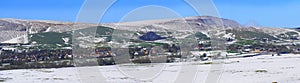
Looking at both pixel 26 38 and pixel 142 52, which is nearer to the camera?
pixel 142 52

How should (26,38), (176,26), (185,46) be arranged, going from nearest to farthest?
1. (185,46)
2. (26,38)
3. (176,26)

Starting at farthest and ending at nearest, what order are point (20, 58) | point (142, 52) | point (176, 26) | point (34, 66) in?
point (176, 26), point (142, 52), point (20, 58), point (34, 66)

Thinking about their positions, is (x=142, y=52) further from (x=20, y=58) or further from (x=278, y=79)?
(x=278, y=79)

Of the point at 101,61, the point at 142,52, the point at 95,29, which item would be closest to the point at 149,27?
the point at 95,29

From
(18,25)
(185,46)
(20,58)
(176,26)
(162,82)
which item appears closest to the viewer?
(162,82)

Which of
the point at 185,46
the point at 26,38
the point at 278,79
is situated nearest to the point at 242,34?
the point at 185,46

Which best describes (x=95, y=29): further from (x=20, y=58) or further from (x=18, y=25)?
(x=20, y=58)

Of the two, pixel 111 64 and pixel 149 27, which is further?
pixel 149 27

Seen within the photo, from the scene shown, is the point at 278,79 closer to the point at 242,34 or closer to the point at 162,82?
the point at 162,82

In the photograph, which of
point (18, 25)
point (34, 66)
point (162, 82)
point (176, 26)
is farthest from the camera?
point (176, 26)
